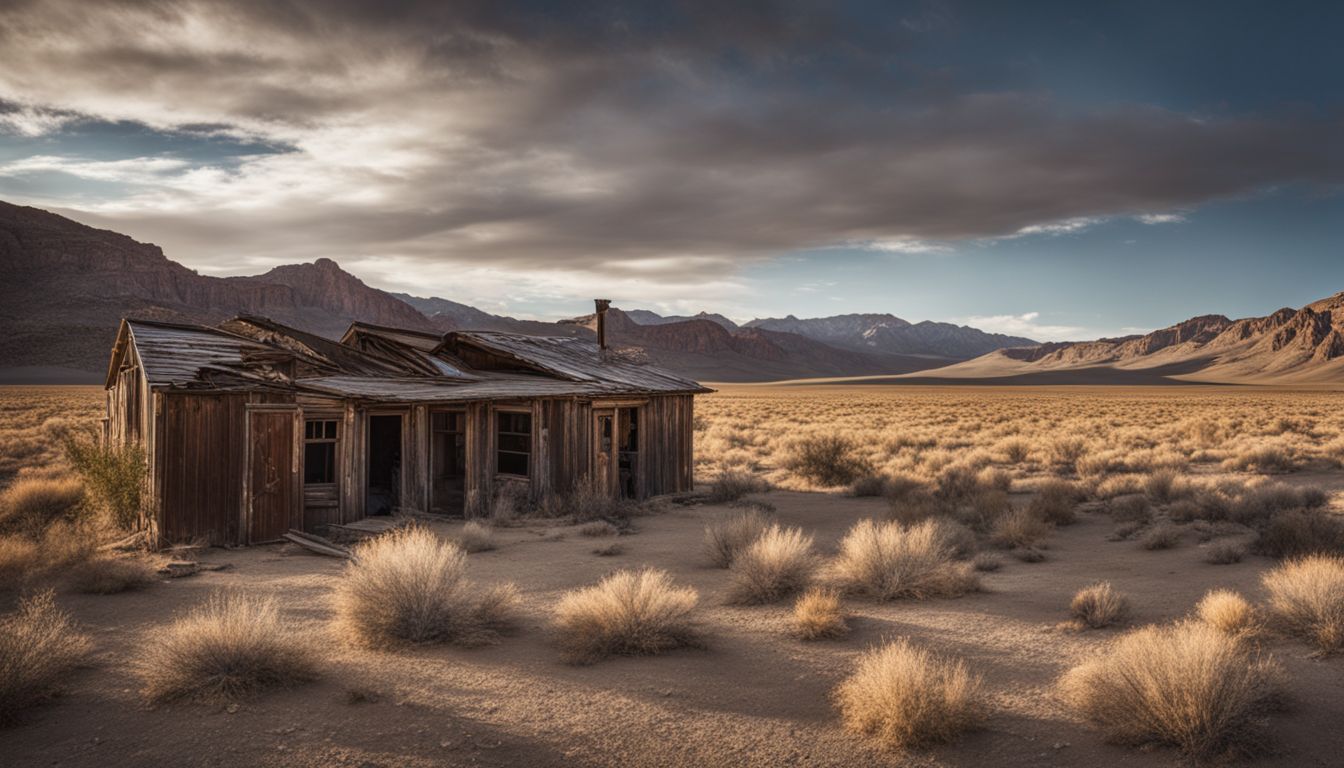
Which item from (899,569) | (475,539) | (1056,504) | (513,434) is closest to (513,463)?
(513,434)

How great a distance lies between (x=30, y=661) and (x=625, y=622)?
3989 millimetres

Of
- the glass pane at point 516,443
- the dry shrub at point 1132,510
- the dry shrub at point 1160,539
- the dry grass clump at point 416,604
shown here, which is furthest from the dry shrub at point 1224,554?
the glass pane at point 516,443

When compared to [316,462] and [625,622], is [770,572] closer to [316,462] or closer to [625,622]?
[625,622]

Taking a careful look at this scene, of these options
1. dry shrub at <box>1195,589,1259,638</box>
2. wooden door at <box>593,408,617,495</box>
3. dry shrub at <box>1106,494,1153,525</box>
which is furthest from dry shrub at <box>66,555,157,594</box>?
dry shrub at <box>1106,494,1153,525</box>

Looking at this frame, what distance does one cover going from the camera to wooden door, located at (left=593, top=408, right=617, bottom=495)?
559 inches

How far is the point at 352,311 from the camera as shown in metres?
180

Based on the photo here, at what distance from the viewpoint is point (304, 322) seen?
159 meters

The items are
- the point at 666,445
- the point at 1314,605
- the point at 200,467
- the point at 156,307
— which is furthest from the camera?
the point at 156,307

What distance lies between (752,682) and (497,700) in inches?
70.1

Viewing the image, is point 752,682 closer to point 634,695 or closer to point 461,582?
point 634,695

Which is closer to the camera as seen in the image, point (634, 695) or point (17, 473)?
point (634, 695)

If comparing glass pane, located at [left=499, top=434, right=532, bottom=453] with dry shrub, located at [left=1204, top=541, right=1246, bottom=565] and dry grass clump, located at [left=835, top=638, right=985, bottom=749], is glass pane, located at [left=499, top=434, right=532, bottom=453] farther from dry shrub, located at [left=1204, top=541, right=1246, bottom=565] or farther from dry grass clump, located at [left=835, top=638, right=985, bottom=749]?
dry shrub, located at [left=1204, top=541, right=1246, bottom=565]

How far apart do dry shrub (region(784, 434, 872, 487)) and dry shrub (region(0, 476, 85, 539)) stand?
13.4 metres

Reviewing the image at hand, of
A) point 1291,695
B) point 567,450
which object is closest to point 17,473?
point 567,450
